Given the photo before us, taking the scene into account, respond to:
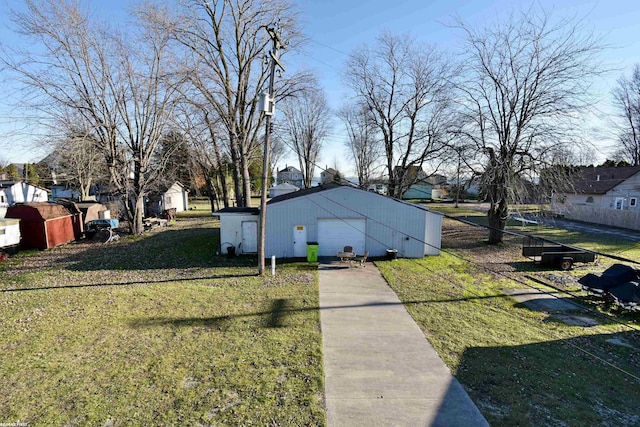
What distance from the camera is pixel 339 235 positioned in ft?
53.9

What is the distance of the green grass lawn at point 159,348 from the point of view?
534 cm

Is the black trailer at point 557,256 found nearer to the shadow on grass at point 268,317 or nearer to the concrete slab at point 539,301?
the concrete slab at point 539,301

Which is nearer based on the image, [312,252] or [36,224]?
[312,252]

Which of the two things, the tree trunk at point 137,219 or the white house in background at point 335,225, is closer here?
the white house in background at point 335,225

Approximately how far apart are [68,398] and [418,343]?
22.8 ft

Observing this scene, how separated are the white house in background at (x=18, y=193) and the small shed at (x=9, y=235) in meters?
24.6

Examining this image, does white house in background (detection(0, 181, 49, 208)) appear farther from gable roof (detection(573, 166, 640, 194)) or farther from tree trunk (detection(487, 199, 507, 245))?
gable roof (detection(573, 166, 640, 194))

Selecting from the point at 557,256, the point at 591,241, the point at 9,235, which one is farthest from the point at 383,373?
the point at 591,241

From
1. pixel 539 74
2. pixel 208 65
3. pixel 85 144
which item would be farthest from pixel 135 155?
pixel 539 74

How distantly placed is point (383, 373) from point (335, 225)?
33.2 feet

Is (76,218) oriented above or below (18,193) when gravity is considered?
below

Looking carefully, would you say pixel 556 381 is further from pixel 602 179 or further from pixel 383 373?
pixel 602 179

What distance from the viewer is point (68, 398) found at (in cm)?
552

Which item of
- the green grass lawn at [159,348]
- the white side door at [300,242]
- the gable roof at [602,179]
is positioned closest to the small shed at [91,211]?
the green grass lawn at [159,348]
